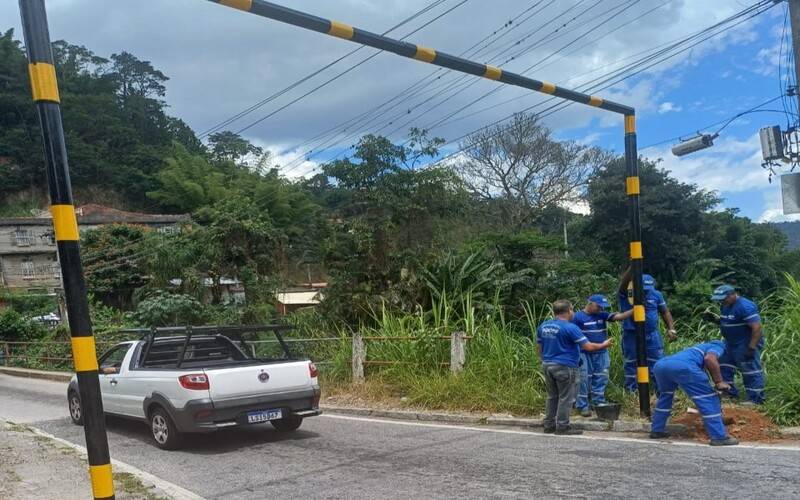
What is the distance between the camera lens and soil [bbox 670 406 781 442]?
731 cm

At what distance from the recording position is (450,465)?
6.93 m

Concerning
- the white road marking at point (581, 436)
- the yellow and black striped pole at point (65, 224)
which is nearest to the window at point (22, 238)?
the white road marking at point (581, 436)

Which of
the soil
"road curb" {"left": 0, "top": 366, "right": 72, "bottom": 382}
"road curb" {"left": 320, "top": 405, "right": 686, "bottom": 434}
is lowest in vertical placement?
"road curb" {"left": 0, "top": 366, "right": 72, "bottom": 382}

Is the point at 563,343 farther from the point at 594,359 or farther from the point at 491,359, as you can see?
the point at 491,359

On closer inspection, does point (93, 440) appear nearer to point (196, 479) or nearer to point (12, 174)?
point (196, 479)

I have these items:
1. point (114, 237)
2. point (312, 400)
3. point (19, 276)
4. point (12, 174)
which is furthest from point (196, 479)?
point (12, 174)

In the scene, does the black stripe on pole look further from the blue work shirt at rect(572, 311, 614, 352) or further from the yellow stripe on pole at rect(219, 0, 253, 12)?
the blue work shirt at rect(572, 311, 614, 352)

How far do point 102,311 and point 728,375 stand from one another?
26518 millimetres

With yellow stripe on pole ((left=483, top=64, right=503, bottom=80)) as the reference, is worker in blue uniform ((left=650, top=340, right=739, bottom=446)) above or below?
below

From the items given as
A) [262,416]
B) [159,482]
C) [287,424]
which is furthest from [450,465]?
[287,424]

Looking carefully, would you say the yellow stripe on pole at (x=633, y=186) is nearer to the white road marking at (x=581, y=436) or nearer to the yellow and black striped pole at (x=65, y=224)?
the white road marking at (x=581, y=436)

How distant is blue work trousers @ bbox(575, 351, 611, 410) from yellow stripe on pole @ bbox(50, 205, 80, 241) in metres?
6.84

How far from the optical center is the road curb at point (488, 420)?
321 inches

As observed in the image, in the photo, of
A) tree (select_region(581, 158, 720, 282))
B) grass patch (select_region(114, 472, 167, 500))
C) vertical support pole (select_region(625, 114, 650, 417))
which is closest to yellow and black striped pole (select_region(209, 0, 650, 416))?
vertical support pole (select_region(625, 114, 650, 417))
